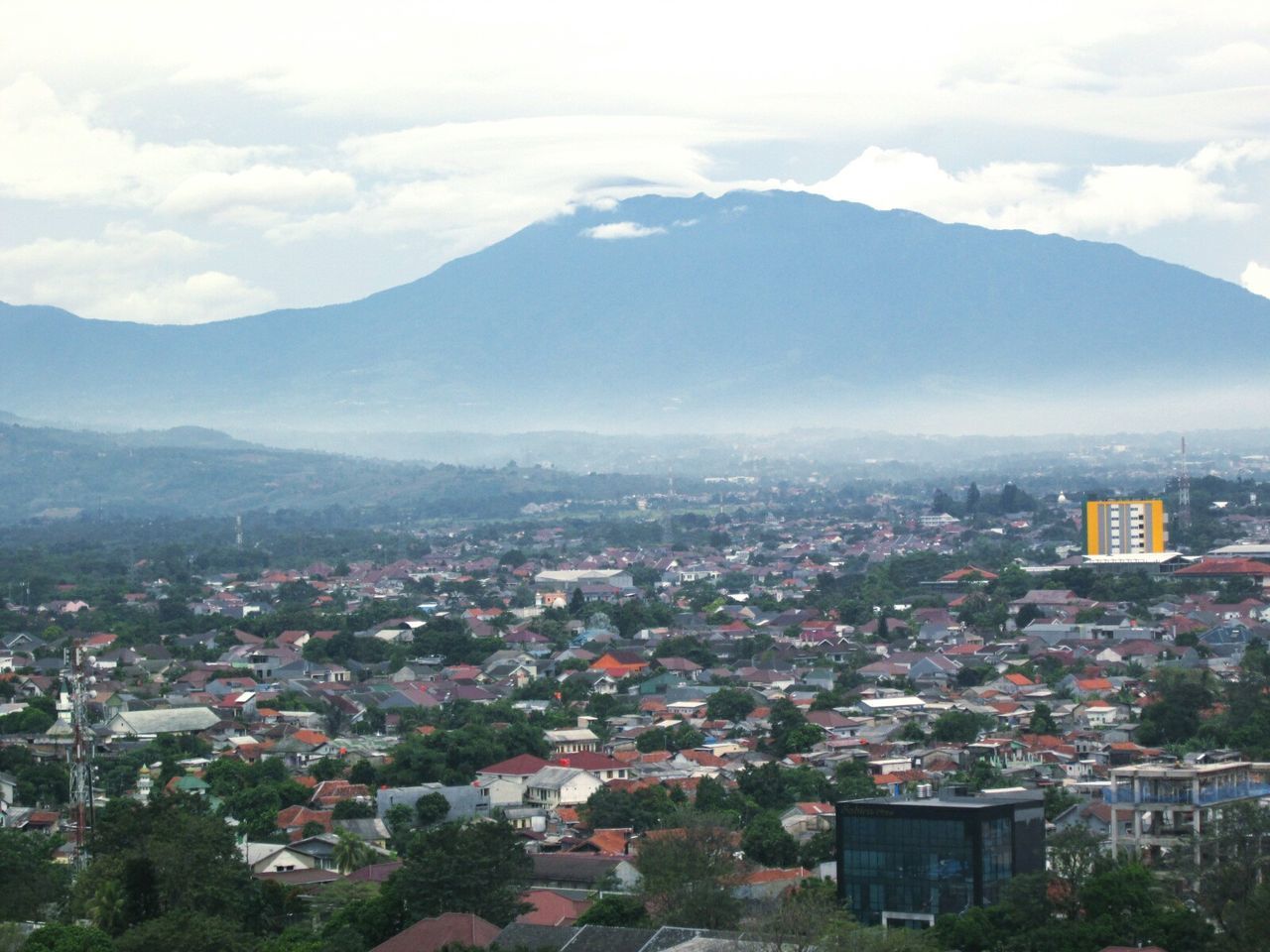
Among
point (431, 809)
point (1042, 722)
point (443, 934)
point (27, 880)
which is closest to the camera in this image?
point (443, 934)

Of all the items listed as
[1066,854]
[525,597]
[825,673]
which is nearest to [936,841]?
[1066,854]

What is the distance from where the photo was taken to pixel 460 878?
29500 millimetres

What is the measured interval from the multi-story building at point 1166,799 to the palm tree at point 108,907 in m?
13.1

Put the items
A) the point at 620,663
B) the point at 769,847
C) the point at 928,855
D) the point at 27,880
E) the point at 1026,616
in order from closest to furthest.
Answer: the point at 928,855 → the point at 27,880 → the point at 769,847 → the point at 620,663 → the point at 1026,616

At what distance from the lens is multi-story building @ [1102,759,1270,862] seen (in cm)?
3253

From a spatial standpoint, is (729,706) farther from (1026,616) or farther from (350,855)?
(1026,616)

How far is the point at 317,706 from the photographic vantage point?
57.5m

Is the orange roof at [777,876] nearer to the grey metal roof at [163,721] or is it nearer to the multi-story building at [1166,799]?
the multi-story building at [1166,799]

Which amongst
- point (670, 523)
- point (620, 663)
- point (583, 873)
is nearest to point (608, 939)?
point (583, 873)

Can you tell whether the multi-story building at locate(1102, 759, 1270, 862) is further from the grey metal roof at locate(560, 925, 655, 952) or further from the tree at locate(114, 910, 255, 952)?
the tree at locate(114, 910, 255, 952)

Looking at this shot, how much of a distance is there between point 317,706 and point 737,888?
28.2 m

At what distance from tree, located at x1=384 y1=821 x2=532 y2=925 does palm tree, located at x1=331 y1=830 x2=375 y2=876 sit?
16.2 feet

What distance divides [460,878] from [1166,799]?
32.3 feet

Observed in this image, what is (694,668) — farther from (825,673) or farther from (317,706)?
(317,706)
